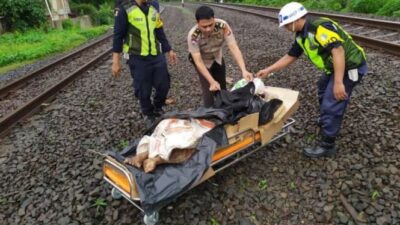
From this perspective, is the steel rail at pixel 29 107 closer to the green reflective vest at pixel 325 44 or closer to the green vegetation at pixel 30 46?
the green reflective vest at pixel 325 44

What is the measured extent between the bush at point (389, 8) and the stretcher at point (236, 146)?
484 inches

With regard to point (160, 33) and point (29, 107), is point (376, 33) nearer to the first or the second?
point (160, 33)

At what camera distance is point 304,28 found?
3488 mm

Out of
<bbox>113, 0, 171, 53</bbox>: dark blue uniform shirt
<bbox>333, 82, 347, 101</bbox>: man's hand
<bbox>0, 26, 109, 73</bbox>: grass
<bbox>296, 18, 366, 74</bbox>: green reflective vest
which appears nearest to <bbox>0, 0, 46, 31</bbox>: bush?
<bbox>0, 26, 109, 73</bbox>: grass

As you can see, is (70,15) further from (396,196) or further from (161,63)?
(396,196)

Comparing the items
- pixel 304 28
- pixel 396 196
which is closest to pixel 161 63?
pixel 304 28

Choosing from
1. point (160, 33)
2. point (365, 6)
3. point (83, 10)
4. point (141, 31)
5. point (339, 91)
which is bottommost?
point (83, 10)

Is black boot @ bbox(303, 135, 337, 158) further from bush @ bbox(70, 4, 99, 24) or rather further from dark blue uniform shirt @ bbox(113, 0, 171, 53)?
bush @ bbox(70, 4, 99, 24)

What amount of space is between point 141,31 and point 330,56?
240 centimetres

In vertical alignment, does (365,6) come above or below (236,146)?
below

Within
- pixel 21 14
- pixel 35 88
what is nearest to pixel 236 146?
pixel 35 88

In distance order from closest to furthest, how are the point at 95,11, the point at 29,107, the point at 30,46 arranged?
the point at 29,107 < the point at 30,46 < the point at 95,11

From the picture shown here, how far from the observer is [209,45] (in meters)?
4.28

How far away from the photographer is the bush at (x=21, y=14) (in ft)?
67.2
